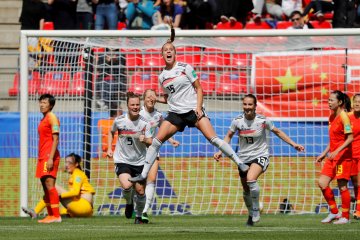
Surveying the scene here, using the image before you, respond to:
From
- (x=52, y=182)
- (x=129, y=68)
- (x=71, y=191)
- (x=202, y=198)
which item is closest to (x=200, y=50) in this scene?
(x=129, y=68)

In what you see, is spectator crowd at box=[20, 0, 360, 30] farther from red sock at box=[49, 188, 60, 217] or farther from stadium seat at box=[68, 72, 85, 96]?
red sock at box=[49, 188, 60, 217]

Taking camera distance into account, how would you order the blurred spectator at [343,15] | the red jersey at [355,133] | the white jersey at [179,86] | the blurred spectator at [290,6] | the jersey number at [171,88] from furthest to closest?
the blurred spectator at [290,6]
the blurred spectator at [343,15]
the red jersey at [355,133]
the jersey number at [171,88]
the white jersey at [179,86]

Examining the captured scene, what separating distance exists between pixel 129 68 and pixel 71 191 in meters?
2.97

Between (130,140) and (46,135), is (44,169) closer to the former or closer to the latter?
(46,135)

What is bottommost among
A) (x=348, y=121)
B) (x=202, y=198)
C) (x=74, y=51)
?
(x=202, y=198)

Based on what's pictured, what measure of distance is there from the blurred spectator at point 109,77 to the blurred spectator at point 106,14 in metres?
4.45

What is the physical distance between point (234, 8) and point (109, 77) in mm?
5488

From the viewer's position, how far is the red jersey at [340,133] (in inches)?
598

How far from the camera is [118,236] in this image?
38.4ft

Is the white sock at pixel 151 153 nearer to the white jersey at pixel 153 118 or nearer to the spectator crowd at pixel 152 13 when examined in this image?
the white jersey at pixel 153 118

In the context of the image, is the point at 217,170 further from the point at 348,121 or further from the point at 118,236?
the point at 118,236

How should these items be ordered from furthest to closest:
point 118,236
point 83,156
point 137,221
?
point 83,156, point 137,221, point 118,236

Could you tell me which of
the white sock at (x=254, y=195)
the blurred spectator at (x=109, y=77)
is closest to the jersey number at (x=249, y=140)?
the white sock at (x=254, y=195)

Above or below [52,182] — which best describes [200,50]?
above
